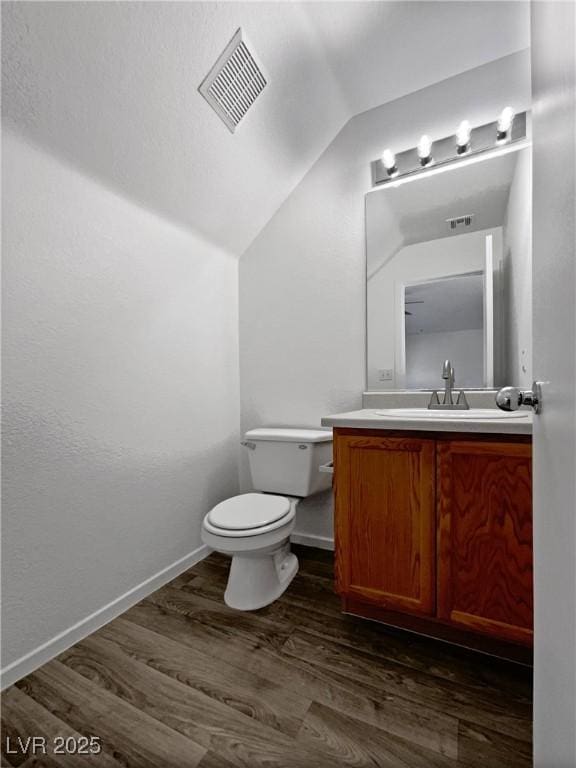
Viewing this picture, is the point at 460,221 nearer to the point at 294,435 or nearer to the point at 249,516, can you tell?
the point at 294,435

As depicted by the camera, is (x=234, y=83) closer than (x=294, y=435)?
Yes

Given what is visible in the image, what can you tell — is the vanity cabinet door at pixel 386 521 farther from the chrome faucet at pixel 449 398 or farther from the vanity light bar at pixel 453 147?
the vanity light bar at pixel 453 147

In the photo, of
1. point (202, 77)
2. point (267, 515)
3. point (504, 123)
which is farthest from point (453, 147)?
point (267, 515)

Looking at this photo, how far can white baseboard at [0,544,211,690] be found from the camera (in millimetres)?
1122

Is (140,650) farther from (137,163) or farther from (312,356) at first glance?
(137,163)

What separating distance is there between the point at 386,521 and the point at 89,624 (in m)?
1.21

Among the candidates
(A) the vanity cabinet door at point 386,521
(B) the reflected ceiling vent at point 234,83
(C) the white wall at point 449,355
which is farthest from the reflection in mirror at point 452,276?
(B) the reflected ceiling vent at point 234,83

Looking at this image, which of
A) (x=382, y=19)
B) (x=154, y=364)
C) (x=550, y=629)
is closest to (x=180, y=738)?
(x=550, y=629)

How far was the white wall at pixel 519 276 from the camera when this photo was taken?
1399 millimetres

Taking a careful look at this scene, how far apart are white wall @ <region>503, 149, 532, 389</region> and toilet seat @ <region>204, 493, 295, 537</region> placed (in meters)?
1.14

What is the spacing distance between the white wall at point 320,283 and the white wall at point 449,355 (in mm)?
280

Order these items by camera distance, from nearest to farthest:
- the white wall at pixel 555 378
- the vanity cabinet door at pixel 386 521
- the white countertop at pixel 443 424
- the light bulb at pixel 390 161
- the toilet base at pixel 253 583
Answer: the white wall at pixel 555 378
the white countertop at pixel 443 424
the vanity cabinet door at pixel 386 521
the toilet base at pixel 253 583
the light bulb at pixel 390 161

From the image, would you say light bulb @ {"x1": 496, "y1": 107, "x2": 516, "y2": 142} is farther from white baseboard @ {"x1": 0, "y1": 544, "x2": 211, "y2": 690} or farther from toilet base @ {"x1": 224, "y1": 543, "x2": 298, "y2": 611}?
white baseboard @ {"x1": 0, "y1": 544, "x2": 211, "y2": 690}

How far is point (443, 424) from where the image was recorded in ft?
3.64
